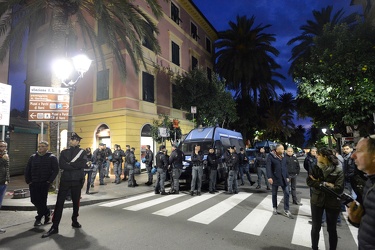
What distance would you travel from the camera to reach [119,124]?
1670cm

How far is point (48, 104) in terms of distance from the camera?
9031 mm

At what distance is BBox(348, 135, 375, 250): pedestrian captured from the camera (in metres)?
1.98

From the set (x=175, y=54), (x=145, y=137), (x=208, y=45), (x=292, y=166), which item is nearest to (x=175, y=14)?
(x=175, y=54)

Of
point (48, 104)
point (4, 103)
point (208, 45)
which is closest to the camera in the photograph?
point (4, 103)

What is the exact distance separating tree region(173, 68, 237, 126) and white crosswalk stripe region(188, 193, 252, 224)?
41.4ft

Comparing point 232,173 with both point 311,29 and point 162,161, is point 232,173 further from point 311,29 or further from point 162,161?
point 311,29

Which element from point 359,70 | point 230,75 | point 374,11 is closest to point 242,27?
point 230,75

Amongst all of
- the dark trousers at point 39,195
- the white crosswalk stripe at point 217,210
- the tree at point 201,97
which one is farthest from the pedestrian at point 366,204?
the tree at point 201,97

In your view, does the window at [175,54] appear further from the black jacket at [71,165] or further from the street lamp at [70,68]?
the black jacket at [71,165]

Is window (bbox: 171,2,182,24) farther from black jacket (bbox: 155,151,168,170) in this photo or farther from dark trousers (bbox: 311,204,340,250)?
dark trousers (bbox: 311,204,340,250)

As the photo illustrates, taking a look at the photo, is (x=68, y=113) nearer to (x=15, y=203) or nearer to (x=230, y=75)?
(x=15, y=203)

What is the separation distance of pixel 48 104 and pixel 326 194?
899 cm

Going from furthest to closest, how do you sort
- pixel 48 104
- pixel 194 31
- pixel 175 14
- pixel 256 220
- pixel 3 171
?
pixel 194 31 < pixel 175 14 < pixel 48 104 < pixel 256 220 < pixel 3 171

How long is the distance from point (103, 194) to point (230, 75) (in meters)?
23.3
